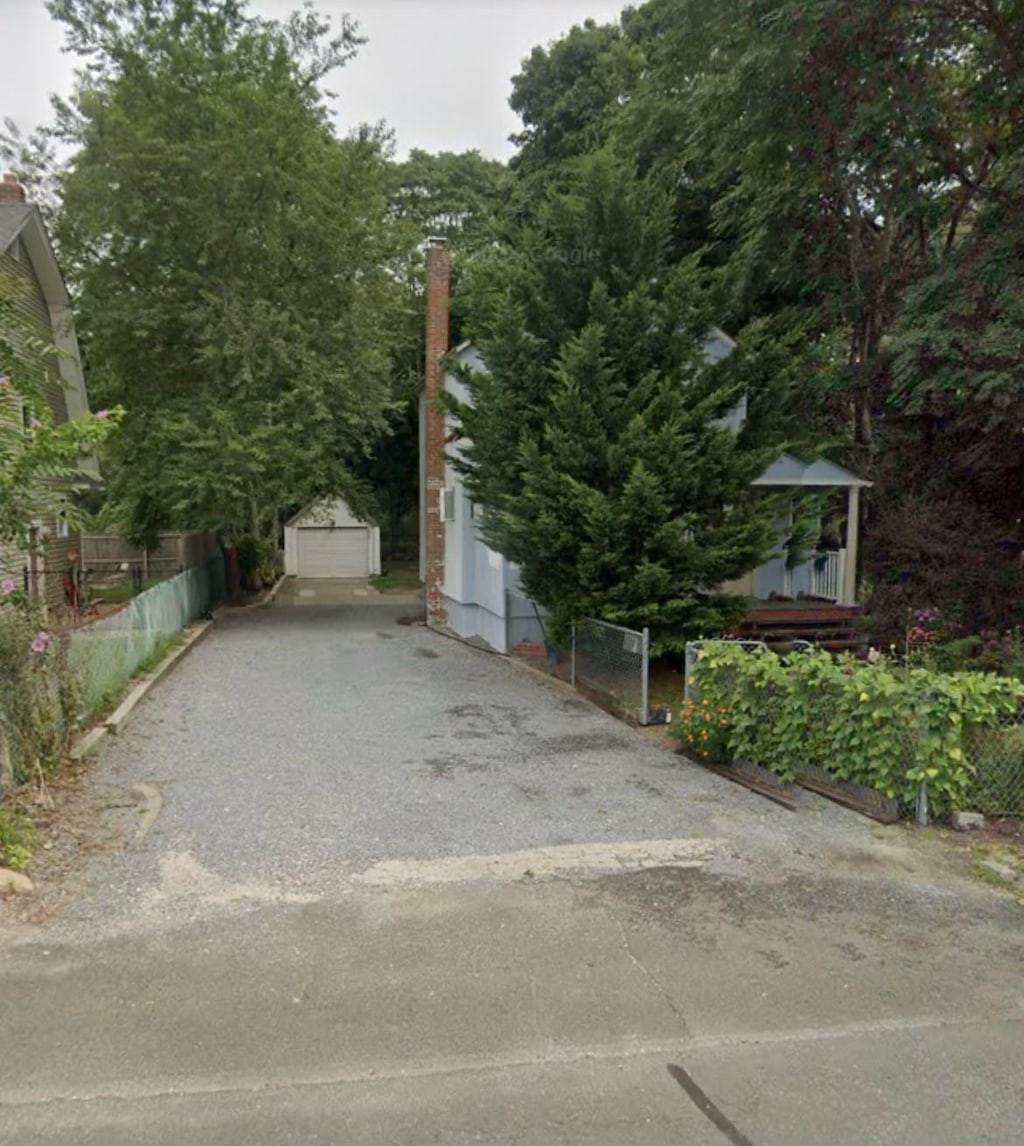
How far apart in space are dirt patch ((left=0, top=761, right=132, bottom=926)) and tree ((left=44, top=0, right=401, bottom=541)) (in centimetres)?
1070

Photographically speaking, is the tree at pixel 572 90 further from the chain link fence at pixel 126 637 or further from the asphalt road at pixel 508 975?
the asphalt road at pixel 508 975

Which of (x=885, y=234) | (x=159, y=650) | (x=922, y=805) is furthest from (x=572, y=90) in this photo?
(x=922, y=805)

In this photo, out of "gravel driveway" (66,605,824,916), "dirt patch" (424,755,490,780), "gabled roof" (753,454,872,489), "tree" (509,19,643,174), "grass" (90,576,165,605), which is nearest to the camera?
"gravel driveway" (66,605,824,916)

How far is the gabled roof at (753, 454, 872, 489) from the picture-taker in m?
12.4

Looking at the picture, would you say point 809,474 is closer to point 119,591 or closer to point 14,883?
point 14,883

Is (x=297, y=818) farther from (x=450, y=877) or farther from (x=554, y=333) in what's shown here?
(x=554, y=333)

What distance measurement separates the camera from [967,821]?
5.45m

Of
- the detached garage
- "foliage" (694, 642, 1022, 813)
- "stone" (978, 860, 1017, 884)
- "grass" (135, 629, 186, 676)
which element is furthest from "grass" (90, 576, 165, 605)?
"stone" (978, 860, 1017, 884)

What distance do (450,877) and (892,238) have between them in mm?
13030

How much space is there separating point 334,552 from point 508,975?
29009mm

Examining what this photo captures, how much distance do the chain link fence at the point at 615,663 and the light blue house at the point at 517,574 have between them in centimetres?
216

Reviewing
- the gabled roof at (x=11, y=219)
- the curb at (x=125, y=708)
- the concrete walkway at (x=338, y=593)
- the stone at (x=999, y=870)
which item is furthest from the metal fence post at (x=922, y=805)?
the concrete walkway at (x=338, y=593)

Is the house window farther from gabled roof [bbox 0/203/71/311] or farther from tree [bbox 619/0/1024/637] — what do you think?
gabled roof [bbox 0/203/71/311]

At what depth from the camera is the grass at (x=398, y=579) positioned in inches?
1086
